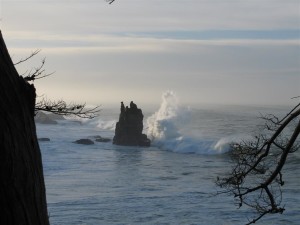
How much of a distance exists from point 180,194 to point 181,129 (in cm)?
5862

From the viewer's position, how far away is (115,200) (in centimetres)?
2442

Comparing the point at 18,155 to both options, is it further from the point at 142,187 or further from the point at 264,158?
the point at 142,187

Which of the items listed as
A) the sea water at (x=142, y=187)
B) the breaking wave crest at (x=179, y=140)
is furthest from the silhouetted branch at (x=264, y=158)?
the breaking wave crest at (x=179, y=140)

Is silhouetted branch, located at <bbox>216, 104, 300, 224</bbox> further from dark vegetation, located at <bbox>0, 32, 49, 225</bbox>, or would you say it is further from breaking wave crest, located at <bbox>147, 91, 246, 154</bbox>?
breaking wave crest, located at <bbox>147, 91, 246, 154</bbox>

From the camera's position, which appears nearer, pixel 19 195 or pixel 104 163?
pixel 19 195

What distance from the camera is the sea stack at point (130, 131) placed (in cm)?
6338

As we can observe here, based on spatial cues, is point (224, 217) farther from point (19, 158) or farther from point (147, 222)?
point (19, 158)

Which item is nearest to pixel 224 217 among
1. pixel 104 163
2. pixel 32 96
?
pixel 32 96

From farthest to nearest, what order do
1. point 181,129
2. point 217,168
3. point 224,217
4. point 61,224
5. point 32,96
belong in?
point 181,129 < point 217,168 < point 224,217 < point 61,224 < point 32,96

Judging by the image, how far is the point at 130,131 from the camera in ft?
211

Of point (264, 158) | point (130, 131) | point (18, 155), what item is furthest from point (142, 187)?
A: point (130, 131)

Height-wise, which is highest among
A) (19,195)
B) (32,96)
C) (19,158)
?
(32,96)

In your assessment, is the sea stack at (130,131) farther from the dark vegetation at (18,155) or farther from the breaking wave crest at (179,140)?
the dark vegetation at (18,155)

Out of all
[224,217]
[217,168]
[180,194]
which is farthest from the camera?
[217,168]
